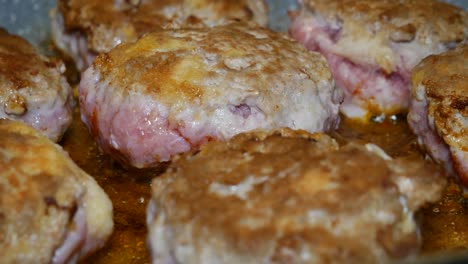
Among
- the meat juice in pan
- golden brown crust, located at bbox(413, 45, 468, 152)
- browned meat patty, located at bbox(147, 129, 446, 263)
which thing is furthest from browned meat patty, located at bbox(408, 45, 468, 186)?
browned meat patty, located at bbox(147, 129, 446, 263)

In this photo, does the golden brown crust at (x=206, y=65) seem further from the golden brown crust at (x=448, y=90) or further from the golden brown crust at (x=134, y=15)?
the golden brown crust at (x=134, y=15)

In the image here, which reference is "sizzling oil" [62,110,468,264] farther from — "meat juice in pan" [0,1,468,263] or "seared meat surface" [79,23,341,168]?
"seared meat surface" [79,23,341,168]

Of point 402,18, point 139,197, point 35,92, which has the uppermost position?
point 402,18

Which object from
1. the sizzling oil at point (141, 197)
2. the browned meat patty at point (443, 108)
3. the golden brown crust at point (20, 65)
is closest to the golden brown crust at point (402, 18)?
the browned meat patty at point (443, 108)

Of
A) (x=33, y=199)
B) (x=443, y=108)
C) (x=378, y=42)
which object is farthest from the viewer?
(x=378, y=42)

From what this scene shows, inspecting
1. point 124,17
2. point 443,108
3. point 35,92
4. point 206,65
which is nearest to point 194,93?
point 206,65

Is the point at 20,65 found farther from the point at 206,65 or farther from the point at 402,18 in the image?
the point at 402,18

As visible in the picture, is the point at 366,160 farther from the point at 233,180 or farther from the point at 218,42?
the point at 218,42

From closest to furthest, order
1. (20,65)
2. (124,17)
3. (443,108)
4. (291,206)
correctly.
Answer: (291,206)
(443,108)
(20,65)
(124,17)
